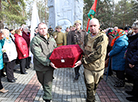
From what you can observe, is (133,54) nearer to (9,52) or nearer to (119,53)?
(119,53)

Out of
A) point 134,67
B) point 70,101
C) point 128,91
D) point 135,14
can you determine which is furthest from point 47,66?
point 135,14

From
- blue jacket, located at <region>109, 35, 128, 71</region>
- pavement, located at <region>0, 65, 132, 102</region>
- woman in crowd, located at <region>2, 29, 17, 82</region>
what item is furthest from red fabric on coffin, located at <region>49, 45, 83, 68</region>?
woman in crowd, located at <region>2, 29, 17, 82</region>

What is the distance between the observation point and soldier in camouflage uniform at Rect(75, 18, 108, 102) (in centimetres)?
234

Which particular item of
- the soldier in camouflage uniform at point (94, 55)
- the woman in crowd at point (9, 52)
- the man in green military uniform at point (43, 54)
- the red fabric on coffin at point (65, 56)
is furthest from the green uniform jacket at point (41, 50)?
the woman in crowd at point (9, 52)

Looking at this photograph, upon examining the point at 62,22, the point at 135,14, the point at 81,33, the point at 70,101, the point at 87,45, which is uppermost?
the point at 135,14

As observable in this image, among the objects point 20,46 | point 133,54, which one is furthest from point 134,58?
point 20,46

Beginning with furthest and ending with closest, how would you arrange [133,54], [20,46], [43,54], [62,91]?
[20,46], [62,91], [133,54], [43,54]

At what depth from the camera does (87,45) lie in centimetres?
258

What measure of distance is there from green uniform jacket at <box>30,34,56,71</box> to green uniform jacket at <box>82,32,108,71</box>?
81cm

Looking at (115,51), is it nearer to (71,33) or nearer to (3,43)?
(71,33)

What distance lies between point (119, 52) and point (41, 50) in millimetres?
2638

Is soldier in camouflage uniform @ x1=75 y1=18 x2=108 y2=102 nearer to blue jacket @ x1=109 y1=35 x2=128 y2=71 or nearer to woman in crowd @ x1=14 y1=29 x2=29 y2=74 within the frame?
blue jacket @ x1=109 y1=35 x2=128 y2=71

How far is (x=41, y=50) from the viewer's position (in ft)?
8.34

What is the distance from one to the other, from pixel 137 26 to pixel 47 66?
2.52 m
